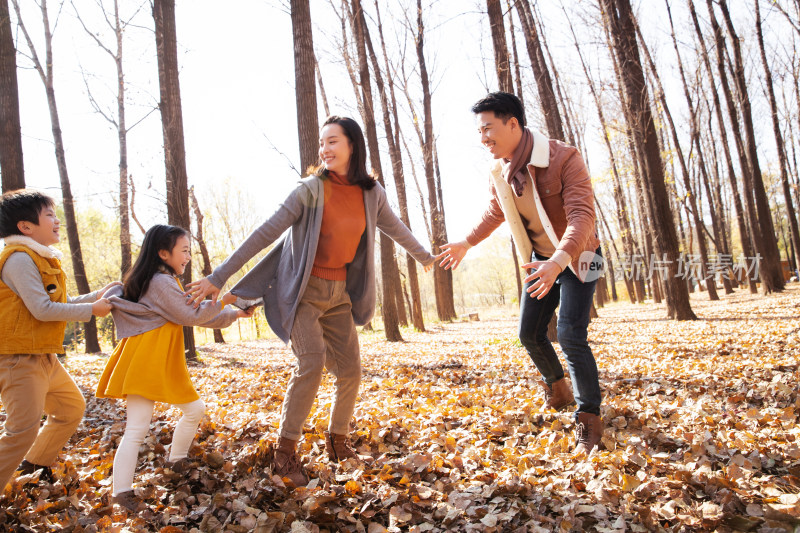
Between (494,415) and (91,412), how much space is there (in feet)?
13.8

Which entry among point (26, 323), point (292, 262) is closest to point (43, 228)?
point (26, 323)

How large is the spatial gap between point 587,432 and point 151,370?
2658 millimetres

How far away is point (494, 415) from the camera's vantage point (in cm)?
388

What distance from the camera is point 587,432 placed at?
10.0ft

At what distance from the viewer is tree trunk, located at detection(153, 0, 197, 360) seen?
8898 mm

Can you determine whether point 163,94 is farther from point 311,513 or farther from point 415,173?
point 415,173

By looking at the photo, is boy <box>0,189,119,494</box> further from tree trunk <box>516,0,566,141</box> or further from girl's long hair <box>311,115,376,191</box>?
tree trunk <box>516,0,566,141</box>

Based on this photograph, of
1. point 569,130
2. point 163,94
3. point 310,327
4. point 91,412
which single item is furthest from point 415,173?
point 310,327

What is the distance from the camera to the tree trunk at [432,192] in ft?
56.6

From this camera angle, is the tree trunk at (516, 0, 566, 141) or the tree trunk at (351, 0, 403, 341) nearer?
the tree trunk at (516, 0, 566, 141)

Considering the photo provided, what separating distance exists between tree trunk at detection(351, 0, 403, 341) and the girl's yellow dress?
894 cm

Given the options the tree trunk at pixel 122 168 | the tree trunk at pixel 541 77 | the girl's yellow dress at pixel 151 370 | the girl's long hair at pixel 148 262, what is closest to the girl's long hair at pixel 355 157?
the girl's long hair at pixel 148 262

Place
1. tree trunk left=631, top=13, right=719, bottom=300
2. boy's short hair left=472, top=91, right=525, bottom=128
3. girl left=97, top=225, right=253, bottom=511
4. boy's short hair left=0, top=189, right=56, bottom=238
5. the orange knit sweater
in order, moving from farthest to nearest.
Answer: tree trunk left=631, top=13, right=719, bottom=300
boy's short hair left=472, top=91, right=525, bottom=128
the orange knit sweater
boy's short hair left=0, top=189, right=56, bottom=238
girl left=97, top=225, right=253, bottom=511

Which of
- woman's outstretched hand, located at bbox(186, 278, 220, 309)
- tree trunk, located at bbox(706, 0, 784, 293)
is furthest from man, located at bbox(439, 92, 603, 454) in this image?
tree trunk, located at bbox(706, 0, 784, 293)
